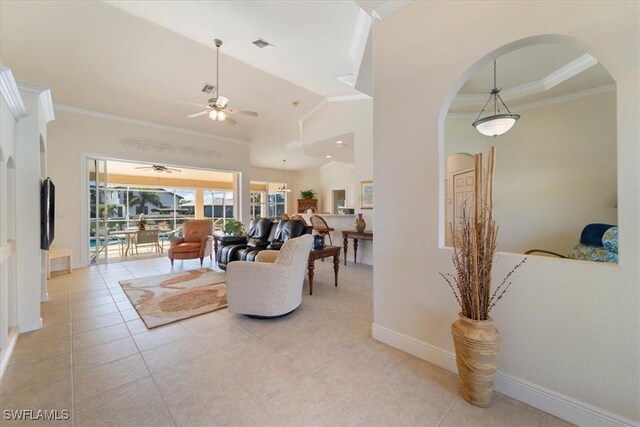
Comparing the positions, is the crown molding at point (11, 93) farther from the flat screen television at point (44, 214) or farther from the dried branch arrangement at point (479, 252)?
the dried branch arrangement at point (479, 252)

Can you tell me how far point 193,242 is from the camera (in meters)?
5.45

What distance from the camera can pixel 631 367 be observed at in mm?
1296

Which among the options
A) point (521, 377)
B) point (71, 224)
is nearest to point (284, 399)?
point (521, 377)

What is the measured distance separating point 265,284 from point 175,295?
1737mm

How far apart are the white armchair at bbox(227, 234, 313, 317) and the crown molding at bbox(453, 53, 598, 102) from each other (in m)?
3.45

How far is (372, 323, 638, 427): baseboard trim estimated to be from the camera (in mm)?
1360

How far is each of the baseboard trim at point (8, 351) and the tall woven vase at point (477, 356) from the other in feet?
→ 10.5

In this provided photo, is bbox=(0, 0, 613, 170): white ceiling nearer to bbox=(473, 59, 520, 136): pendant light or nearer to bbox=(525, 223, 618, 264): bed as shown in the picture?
bbox=(473, 59, 520, 136): pendant light

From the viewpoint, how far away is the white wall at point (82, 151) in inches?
199

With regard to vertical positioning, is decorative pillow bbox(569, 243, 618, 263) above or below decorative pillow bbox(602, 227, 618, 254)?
below

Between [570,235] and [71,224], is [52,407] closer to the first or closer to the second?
[71,224]

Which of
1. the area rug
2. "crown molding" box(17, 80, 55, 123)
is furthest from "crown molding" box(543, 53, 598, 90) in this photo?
"crown molding" box(17, 80, 55, 123)

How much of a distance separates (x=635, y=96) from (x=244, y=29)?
13.4ft

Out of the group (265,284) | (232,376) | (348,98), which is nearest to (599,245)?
(265,284)
